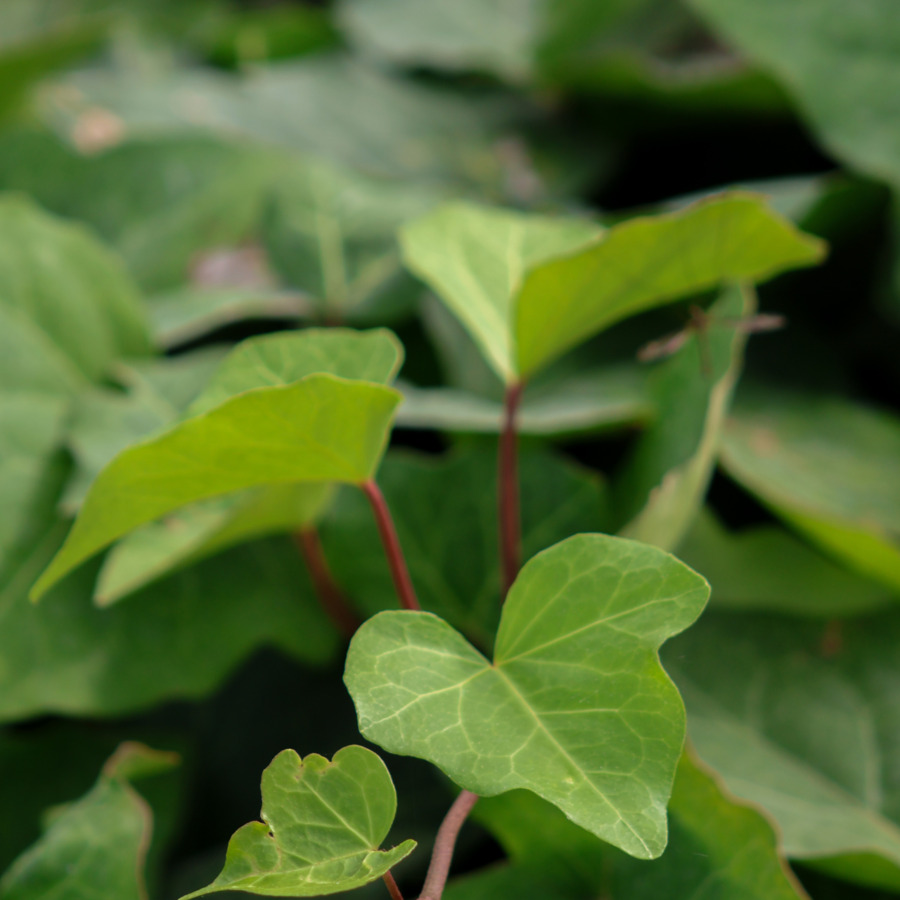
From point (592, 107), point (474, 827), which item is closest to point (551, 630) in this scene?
point (474, 827)

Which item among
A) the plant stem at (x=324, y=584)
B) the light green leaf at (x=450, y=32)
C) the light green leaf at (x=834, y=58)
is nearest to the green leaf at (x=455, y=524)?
the plant stem at (x=324, y=584)

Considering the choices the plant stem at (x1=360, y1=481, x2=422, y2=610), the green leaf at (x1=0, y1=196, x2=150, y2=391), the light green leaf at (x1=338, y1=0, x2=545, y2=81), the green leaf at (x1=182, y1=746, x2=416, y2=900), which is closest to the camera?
the green leaf at (x1=182, y1=746, x2=416, y2=900)

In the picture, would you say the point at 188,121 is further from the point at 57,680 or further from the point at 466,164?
the point at 57,680

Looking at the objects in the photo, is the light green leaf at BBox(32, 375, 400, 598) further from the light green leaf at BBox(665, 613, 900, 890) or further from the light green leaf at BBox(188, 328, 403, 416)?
the light green leaf at BBox(665, 613, 900, 890)

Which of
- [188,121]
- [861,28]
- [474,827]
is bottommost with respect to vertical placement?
[474,827]

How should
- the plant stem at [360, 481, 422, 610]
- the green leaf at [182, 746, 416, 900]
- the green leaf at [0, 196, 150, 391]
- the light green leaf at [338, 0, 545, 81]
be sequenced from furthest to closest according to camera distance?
the light green leaf at [338, 0, 545, 81]
the green leaf at [0, 196, 150, 391]
the plant stem at [360, 481, 422, 610]
the green leaf at [182, 746, 416, 900]

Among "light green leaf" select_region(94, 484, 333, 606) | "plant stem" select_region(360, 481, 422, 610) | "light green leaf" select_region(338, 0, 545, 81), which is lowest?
"light green leaf" select_region(94, 484, 333, 606)

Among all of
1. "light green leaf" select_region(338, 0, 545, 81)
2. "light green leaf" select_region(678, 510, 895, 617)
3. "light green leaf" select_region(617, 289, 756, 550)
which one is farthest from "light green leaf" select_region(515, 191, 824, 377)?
"light green leaf" select_region(338, 0, 545, 81)

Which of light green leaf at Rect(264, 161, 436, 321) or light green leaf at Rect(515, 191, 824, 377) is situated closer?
light green leaf at Rect(515, 191, 824, 377)
